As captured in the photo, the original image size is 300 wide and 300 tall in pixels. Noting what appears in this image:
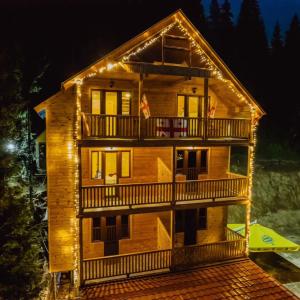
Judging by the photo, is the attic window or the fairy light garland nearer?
the fairy light garland

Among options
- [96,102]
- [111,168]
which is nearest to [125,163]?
[111,168]

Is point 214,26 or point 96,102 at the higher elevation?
point 214,26

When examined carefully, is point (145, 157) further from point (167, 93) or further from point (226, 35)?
point (226, 35)

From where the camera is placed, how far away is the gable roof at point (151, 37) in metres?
12.2

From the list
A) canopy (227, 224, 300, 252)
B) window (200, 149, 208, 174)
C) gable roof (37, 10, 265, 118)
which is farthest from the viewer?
window (200, 149, 208, 174)

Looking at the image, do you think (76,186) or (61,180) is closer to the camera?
(76,186)

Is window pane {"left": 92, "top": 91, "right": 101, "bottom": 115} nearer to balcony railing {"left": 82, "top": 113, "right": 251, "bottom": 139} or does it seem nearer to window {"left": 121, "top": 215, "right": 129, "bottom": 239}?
balcony railing {"left": 82, "top": 113, "right": 251, "bottom": 139}

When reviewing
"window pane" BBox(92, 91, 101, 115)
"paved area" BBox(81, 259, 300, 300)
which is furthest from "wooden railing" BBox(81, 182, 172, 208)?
"window pane" BBox(92, 91, 101, 115)

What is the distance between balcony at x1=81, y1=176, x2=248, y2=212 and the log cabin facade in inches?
2.1

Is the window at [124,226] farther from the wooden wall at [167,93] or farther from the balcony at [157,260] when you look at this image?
the wooden wall at [167,93]

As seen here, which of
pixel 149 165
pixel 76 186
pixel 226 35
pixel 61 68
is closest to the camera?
pixel 76 186

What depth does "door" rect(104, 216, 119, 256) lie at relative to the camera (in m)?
15.1

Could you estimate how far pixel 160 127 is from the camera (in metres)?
13.7

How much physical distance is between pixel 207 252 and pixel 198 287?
2.29 m
